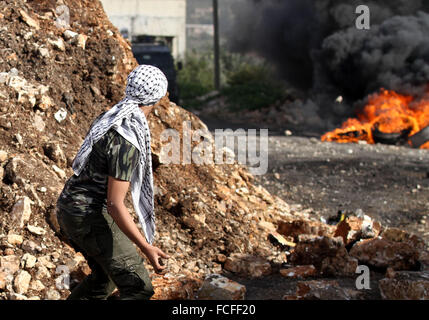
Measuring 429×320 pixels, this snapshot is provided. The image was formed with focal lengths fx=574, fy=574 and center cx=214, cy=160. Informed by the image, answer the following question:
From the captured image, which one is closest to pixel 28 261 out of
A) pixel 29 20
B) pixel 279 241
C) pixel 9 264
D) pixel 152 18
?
pixel 9 264

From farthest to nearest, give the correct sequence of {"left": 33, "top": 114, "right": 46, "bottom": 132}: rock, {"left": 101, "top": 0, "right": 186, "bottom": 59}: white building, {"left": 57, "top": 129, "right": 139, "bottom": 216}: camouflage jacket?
{"left": 101, "top": 0, "right": 186, "bottom": 59}: white building < {"left": 33, "top": 114, "right": 46, "bottom": 132}: rock < {"left": 57, "top": 129, "right": 139, "bottom": 216}: camouflage jacket

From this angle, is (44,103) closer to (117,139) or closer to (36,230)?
(36,230)

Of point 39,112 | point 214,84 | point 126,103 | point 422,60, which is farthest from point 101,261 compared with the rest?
point 214,84

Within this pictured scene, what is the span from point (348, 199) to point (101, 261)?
232 inches

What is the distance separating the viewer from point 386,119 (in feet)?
50.5

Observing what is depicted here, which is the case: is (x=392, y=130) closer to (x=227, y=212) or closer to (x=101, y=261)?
(x=227, y=212)

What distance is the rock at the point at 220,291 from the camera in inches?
160

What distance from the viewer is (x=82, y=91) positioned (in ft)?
19.2

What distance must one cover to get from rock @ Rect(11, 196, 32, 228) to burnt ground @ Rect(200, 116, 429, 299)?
425cm

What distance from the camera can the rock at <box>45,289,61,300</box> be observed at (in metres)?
3.93

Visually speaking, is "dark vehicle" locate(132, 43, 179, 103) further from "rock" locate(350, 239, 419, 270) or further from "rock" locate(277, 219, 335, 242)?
"rock" locate(350, 239, 419, 270)

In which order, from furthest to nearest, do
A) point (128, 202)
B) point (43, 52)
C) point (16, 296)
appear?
1. point (43, 52)
2. point (128, 202)
3. point (16, 296)

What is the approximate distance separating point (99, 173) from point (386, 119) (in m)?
13.6

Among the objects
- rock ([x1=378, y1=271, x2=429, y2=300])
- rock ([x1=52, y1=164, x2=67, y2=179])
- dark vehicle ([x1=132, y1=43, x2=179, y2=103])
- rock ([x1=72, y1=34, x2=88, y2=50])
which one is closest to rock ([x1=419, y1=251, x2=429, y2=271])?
rock ([x1=378, y1=271, x2=429, y2=300])
